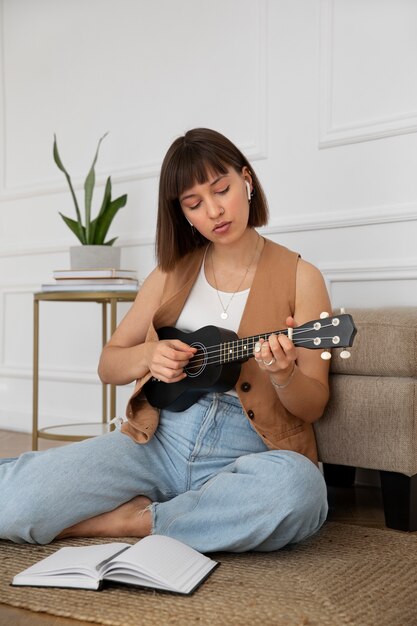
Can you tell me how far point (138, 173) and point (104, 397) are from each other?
0.87 meters

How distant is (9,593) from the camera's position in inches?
47.4

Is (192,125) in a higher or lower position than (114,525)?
higher

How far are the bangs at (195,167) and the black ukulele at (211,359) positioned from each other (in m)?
0.31

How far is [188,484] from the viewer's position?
1.51 metres

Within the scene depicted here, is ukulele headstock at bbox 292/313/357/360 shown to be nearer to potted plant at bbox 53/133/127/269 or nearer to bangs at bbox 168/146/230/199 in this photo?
bangs at bbox 168/146/230/199

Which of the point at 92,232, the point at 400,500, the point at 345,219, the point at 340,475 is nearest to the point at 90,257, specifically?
the point at 92,232

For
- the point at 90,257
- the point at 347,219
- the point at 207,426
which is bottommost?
the point at 207,426

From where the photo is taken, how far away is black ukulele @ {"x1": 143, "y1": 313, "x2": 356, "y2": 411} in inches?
49.4

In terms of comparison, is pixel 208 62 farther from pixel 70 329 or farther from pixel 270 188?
pixel 70 329

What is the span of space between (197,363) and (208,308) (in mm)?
173

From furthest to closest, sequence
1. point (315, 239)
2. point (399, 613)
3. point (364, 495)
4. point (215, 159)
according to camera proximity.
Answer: point (315, 239)
point (364, 495)
point (215, 159)
point (399, 613)

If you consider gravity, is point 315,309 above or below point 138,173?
below

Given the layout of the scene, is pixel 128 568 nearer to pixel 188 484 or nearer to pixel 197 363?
pixel 188 484

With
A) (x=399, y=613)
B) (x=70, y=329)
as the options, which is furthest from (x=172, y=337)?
(x=70, y=329)
